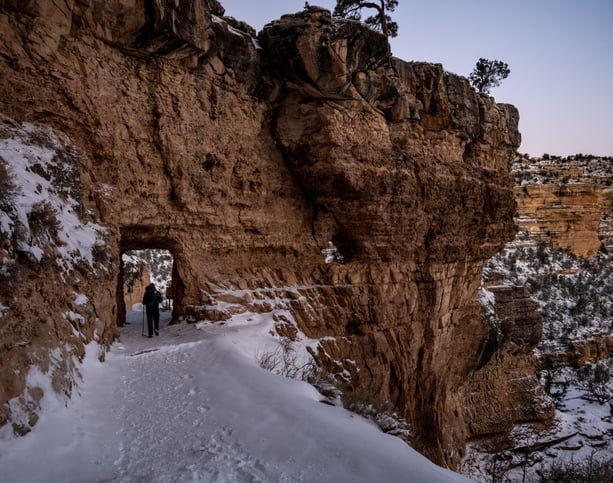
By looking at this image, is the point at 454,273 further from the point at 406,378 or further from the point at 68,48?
the point at 68,48

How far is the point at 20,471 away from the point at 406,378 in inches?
424

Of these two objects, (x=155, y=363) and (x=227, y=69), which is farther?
(x=227, y=69)

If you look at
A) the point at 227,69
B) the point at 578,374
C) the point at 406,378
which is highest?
the point at 227,69

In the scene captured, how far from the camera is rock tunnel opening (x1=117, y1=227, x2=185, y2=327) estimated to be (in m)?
9.90

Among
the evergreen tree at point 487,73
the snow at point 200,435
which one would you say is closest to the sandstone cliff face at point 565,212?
the evergreen tree at point 487,73

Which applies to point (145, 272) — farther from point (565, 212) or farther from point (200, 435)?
point (565, 212)

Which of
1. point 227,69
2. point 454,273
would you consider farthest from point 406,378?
point 227,69

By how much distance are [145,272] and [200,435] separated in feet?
64.0

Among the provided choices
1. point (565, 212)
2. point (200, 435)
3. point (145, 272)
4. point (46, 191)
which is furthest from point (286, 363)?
point (565, 212)

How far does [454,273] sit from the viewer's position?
49.0 feet

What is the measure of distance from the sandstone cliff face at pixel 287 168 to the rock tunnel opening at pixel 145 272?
8 cm

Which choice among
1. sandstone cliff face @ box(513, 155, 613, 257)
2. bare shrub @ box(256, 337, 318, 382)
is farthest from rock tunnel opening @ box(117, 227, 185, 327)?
sandstone cliff face @ box(513, 155, 613, 257)

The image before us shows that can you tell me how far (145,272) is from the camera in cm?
2283

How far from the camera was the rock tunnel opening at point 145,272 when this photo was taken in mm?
9898
